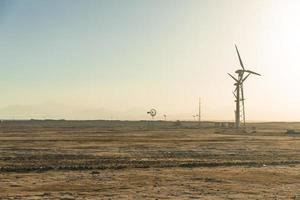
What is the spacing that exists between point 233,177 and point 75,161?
49.9 feet

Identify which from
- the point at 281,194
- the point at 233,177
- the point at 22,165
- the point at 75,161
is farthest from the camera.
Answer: the point at 75,161

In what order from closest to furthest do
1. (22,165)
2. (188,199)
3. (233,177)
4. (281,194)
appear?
(188,199), (281,194), (233,177), (22,165)

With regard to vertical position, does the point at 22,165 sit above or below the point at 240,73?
below

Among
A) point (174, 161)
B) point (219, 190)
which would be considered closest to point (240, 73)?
point (174, 161)

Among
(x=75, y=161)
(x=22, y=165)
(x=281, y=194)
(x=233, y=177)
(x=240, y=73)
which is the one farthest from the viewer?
(x=240, y=73)

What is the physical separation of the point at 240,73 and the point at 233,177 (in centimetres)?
14872

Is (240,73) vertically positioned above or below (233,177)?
above

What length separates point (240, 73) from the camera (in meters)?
180

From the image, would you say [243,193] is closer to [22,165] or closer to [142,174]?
[142,174]

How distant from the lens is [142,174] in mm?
35125

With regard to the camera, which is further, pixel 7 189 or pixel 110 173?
pixel 110 173

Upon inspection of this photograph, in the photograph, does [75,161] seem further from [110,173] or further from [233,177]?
[233,177]

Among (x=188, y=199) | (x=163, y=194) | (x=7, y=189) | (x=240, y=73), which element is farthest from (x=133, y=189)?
(x=240, y=73)

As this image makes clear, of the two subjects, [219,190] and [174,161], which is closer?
[219,190]
